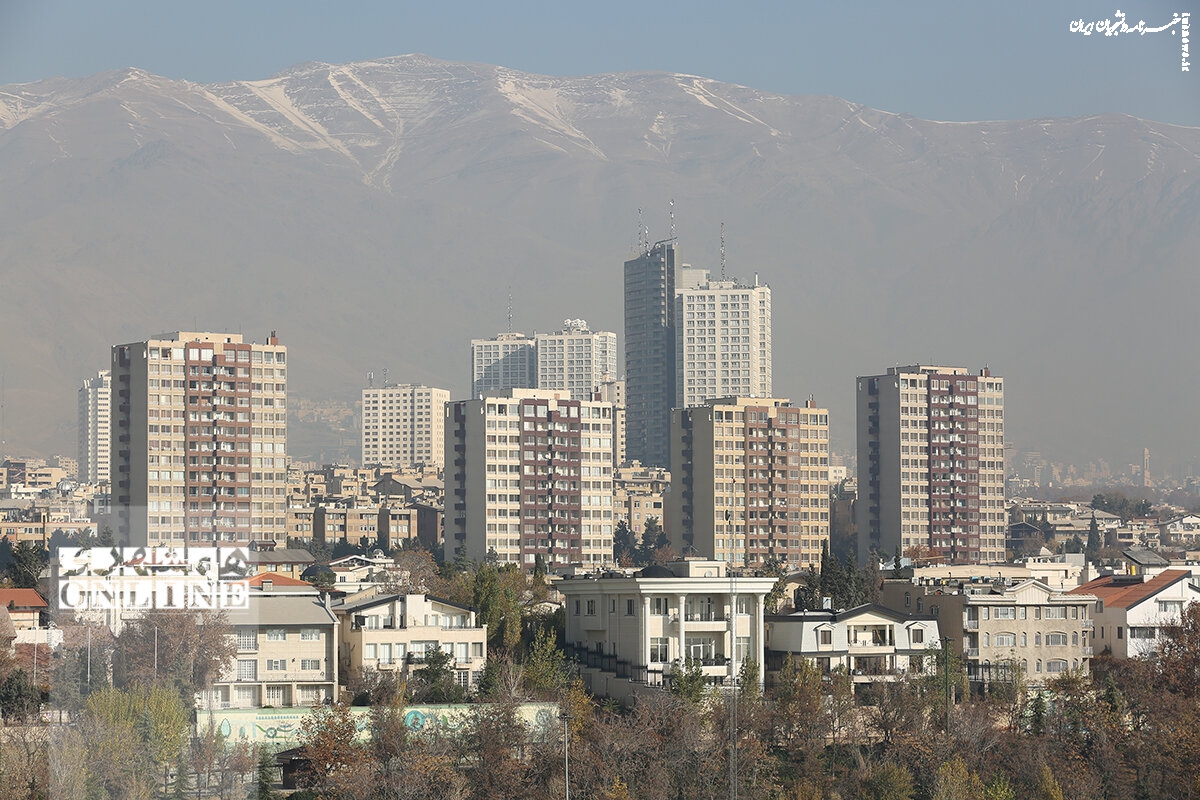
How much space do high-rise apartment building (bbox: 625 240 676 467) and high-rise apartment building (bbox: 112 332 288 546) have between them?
9513 cm

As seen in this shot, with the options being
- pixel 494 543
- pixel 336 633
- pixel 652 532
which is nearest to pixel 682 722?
pixel 336 633

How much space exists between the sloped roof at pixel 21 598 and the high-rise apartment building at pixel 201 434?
35.6m

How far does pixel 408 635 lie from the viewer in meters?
46.8

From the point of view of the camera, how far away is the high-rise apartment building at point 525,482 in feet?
302

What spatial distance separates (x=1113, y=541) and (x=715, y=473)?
4107 centimetres

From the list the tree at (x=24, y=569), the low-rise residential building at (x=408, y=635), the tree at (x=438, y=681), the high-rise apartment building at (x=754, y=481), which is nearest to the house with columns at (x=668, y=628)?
the low-rise residential building at (x=408, y=635)

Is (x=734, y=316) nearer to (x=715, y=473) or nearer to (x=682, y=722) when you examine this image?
(x=715, y=473)

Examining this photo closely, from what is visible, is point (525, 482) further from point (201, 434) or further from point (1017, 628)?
point (1017, 628)

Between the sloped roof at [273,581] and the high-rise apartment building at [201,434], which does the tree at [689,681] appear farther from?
the high-rise apartment building at [201,434]

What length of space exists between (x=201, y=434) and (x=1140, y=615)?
50.6m

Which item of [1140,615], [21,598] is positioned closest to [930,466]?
[1140,615]

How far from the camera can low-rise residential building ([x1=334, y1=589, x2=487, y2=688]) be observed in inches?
1828

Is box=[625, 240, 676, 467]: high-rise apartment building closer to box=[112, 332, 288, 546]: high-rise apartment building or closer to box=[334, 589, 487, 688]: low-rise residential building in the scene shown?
box=[112, 332, 288, 546]: high-rise apartment building

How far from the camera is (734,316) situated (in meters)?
180
